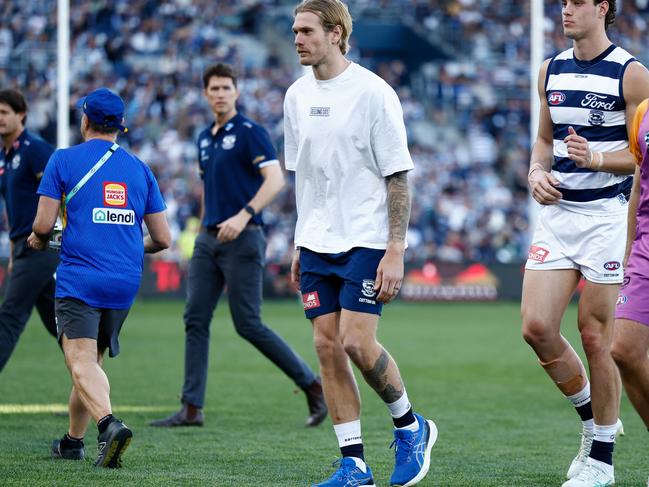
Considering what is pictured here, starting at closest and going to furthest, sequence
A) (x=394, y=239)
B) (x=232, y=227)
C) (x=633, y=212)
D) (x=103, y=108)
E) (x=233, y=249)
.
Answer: (x=633, y=212)
(x=394, y=239)
(x=103, y=108)
(x=232, y=227)
(x=233, y=249)

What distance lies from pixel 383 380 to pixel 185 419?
2966 millimetres

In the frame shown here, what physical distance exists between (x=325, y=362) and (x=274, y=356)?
9.52 ft

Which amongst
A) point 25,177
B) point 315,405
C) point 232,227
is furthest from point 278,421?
point 25,177

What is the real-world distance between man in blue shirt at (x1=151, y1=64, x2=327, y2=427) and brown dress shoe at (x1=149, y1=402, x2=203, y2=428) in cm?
23

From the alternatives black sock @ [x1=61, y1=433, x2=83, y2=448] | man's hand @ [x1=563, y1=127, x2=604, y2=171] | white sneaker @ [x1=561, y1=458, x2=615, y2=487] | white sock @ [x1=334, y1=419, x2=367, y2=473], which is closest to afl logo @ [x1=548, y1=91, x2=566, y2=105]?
man's hand @ [x1=563, y1=127, x2=604, y2=171]

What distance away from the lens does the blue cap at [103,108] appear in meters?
6.49

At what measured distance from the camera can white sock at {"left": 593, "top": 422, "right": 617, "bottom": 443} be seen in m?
6.04

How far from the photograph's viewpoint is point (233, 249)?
28.3ft

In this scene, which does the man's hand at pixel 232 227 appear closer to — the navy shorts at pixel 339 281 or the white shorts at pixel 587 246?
the navy shorts at pixel 339 281

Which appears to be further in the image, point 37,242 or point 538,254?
point 37,242

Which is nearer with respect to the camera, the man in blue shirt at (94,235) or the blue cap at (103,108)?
the man in blue shirt at (94,235)

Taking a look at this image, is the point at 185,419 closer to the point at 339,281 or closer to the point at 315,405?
the point at 315,405

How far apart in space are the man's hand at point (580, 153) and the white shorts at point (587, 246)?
1.24 ft

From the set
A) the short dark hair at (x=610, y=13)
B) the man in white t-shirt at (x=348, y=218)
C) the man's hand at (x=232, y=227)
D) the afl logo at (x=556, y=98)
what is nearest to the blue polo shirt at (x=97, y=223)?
the man in white t-shirt at (x=348, y=218)
